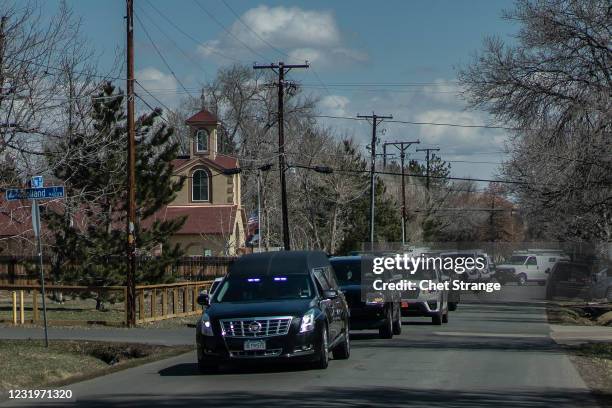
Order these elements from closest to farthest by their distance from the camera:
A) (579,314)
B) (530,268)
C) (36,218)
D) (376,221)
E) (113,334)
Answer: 1. (36,218)
2. (113,334)
3. (579,314)
4. (530,268)
5. (376,221)

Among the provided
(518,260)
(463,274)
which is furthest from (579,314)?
(518,260)

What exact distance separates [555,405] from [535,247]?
181ft

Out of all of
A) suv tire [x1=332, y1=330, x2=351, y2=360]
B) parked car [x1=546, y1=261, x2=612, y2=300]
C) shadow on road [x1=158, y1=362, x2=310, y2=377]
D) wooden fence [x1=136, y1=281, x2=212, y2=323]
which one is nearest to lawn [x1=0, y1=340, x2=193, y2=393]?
shadow on road [x1=158, y1=362, x2=310, y2=377]

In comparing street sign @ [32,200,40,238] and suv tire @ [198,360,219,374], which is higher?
street sign @ [32,200,40,238]

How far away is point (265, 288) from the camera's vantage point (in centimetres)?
1697

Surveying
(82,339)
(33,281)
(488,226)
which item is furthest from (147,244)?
(488,226)

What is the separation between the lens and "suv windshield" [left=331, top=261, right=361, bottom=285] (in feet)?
80.5

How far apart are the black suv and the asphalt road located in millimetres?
381

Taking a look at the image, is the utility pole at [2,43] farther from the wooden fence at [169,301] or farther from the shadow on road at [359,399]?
the wooden fence at [169,301]

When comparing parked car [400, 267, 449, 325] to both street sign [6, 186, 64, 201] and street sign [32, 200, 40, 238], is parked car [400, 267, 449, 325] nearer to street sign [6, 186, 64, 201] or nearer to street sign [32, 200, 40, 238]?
street sign [32, 200, 40, 238]

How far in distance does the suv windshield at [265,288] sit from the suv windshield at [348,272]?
24.3ft

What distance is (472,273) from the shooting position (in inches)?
1960

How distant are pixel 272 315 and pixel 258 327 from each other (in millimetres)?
289

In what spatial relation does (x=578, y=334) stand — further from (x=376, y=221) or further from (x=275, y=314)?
(x=376, y=221)
